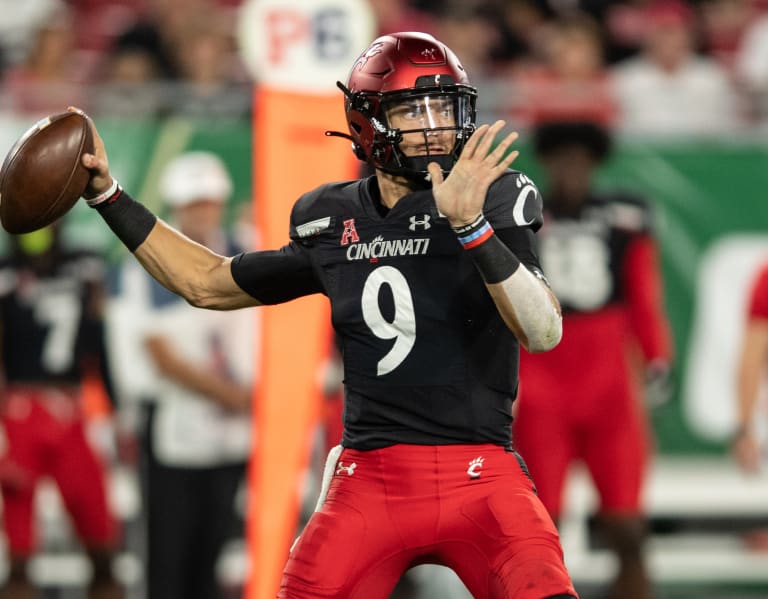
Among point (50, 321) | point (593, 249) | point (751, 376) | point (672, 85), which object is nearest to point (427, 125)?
point (751, 376)

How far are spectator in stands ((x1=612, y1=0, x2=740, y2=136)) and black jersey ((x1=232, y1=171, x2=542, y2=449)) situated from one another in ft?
15.3

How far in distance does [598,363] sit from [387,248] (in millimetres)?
3052

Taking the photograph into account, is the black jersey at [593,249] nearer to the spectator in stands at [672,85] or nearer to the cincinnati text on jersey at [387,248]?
the spectator in stands at [672,85]

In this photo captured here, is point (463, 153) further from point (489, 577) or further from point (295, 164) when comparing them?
point (295, 164)

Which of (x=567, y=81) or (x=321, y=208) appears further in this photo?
(x=567, y=81)

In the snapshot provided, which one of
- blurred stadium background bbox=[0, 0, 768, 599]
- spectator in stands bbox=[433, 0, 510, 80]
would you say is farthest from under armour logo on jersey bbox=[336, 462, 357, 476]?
spectator in stands bbox=[433, 0, 510, 80]

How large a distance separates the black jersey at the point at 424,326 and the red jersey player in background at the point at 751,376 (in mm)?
2706

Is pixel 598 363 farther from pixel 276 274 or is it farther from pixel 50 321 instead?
pixel 276 274

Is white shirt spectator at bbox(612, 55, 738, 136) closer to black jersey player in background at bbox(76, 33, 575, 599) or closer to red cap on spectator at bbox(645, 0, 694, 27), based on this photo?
red cap on spectator at bbox(645, 0, 694, 27)

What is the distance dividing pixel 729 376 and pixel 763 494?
2.27 ft

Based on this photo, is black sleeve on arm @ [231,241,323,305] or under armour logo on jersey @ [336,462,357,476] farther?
black sleeve on arm @ [231,241,323,305]

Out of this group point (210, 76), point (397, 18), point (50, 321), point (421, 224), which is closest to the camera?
point (421, 224)

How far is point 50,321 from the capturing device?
22.3ft

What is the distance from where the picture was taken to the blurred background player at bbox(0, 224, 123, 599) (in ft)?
21.7
